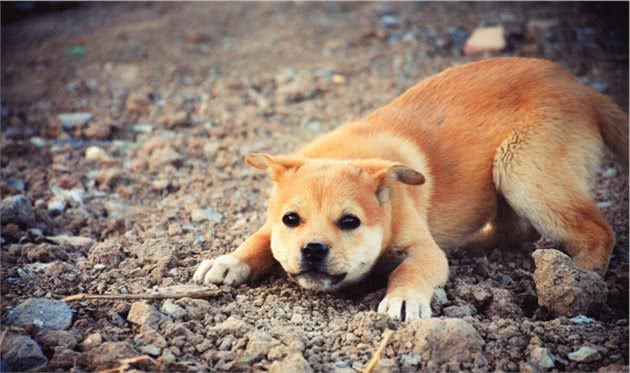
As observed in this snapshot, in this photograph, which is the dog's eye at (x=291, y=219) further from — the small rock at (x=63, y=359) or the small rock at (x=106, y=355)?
the small rock at (x=63, y=359)

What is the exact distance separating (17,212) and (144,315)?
2180mm

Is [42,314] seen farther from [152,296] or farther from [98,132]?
[98,132]

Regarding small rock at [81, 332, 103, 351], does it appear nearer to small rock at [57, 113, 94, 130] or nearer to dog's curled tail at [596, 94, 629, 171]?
dog's curled tail at [596, 94, 629, 171]

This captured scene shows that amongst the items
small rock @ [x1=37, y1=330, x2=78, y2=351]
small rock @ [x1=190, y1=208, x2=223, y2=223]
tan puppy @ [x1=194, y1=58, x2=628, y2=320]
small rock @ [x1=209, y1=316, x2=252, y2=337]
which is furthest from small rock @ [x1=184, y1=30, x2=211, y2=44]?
small rock @ [x1=37, y1=330, x2=78, y2=351]

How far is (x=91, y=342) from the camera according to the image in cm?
362

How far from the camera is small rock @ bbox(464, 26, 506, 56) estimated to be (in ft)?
29.9

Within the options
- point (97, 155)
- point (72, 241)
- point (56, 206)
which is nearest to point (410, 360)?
point (72, 241)

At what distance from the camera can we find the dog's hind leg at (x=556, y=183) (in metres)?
5.16

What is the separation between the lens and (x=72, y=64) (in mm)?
9930

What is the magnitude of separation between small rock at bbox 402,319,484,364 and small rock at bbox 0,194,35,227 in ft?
10.7

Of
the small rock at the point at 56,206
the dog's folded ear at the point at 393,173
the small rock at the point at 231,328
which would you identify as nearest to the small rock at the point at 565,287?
the dog's folded ear at the point at 393,173

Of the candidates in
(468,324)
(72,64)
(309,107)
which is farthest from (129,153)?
(468,324)

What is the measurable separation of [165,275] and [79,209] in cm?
186

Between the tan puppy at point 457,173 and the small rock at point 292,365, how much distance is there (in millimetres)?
928
